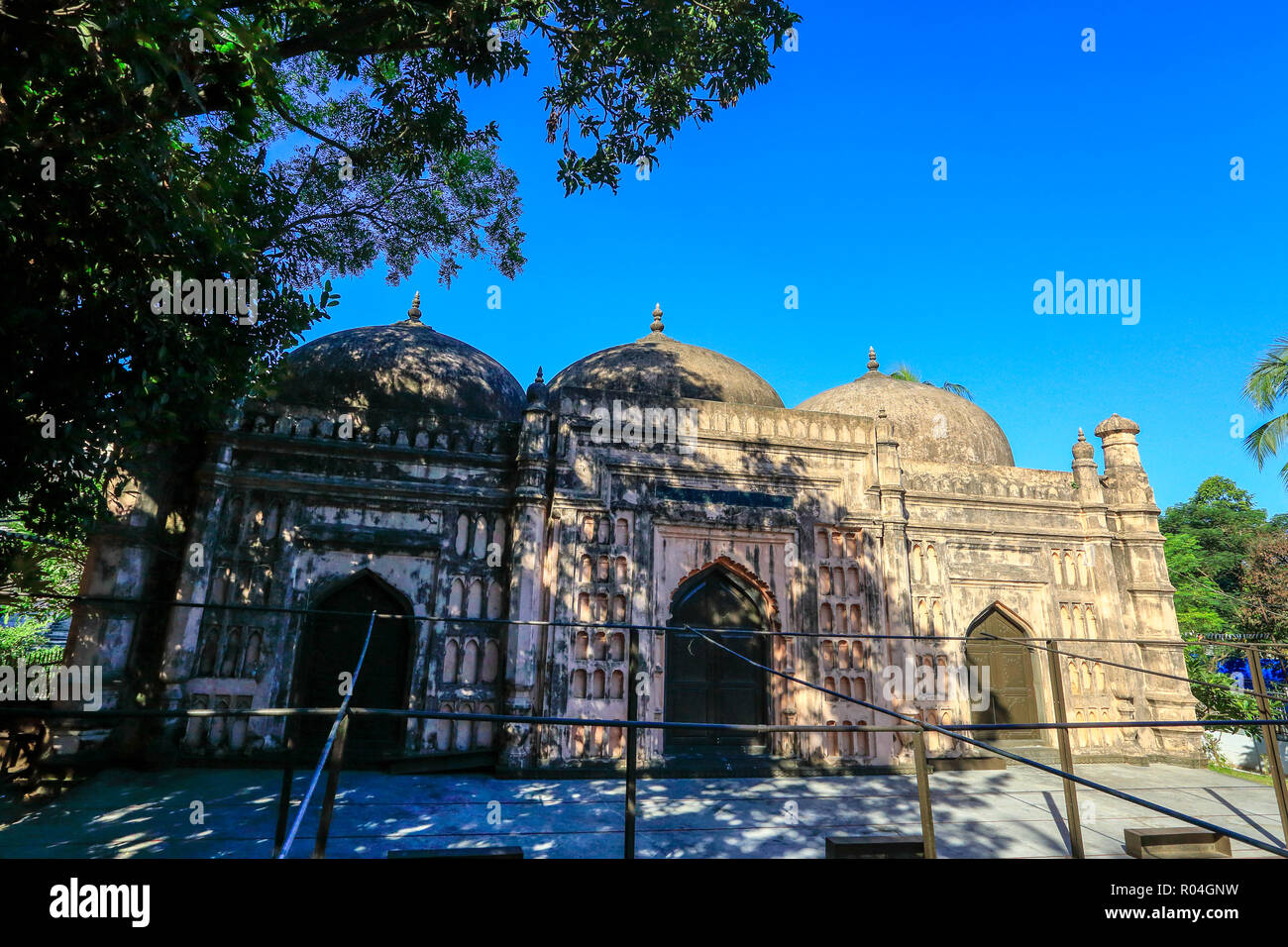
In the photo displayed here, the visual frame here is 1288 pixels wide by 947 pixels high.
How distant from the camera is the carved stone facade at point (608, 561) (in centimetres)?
807

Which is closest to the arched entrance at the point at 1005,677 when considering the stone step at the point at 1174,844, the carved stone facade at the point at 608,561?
the carved stone facade at the point at 608,561

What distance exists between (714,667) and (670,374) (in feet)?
17.7

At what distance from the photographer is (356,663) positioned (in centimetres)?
849

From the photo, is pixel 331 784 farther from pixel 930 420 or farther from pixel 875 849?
pixel 930 420

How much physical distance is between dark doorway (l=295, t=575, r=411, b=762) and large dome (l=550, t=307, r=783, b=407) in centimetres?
505

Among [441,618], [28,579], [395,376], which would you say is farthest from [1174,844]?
[395,376]

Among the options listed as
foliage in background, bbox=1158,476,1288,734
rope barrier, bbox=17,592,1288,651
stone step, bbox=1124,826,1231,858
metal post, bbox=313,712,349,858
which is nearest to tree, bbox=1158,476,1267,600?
foliage in background, bbox=1158,476,1288,734

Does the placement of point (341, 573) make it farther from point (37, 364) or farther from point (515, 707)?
point (37, 364)

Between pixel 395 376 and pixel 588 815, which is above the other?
pixel 395 376

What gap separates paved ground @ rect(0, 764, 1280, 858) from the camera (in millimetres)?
5238

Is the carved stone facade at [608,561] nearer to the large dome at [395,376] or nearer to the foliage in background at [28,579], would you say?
the large dome at [395,376]
